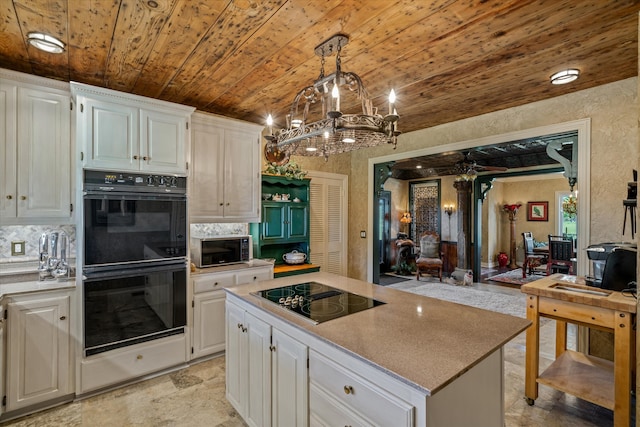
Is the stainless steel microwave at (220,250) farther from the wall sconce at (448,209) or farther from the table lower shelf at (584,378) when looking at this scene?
the wall sconce at (448,209)

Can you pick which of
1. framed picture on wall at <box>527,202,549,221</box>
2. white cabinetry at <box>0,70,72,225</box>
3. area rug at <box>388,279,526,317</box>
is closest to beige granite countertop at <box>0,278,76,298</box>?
white cabinetry at <box>0,70,72,225</box>

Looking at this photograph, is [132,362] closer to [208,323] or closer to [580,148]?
[208,323]

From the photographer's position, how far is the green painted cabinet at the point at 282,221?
12.5ft

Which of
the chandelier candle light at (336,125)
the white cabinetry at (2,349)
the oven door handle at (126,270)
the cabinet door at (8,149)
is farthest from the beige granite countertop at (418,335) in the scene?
the cabinet door at (8,149)

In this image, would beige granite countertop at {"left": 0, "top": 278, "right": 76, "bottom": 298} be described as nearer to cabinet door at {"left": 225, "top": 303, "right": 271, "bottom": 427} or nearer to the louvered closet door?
cabinet door at {"left": 225, "top": 303, "right": 271, "bottom": 427}

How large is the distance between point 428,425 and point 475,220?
23.4ft

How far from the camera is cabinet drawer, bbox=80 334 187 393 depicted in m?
2.46

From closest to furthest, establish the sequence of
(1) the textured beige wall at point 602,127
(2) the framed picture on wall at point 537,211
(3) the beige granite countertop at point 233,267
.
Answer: (1) the textured beige wall at point 602,127 < (3) the beige granite countertop at point 233,267 < (2) the framed picture on wall at point 537,211

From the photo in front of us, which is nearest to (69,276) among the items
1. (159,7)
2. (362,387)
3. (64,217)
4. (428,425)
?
(64,217)

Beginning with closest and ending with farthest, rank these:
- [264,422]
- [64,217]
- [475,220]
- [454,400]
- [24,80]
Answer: [454,400], [264,422], [24,80], [64,217], [475,220]

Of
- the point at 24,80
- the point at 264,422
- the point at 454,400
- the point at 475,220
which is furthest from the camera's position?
the point at 475,220

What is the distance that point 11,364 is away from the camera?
2.18 meters

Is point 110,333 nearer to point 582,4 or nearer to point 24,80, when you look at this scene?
point 24,80

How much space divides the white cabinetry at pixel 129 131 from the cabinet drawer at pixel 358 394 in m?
2.29
